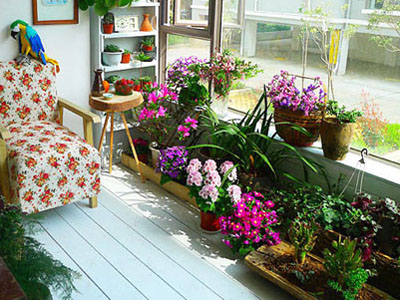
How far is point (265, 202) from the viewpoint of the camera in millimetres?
2973

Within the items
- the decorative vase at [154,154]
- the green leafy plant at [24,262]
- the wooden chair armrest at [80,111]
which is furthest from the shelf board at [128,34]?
the green leafy plant at [24,262]

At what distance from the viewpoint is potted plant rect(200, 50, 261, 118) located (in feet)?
11.9

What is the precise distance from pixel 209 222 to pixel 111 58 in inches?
66.9

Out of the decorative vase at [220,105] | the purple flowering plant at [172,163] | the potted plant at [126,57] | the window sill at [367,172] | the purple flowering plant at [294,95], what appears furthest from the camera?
the potted plant at [126,57]

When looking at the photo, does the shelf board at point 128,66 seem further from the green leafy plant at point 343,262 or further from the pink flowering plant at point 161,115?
the green leafy plant at point 343,262

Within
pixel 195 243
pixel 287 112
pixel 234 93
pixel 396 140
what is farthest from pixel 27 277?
pixel 234 93

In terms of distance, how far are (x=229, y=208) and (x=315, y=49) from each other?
1234 mm

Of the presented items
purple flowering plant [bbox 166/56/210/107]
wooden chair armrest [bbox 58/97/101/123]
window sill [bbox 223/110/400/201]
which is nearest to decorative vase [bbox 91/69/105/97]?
wooden chair armrest [bbox 58/97/101/123]

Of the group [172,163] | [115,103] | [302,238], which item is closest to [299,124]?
[302,238]

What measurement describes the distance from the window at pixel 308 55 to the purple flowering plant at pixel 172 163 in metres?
0.75

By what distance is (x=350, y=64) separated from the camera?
310cm

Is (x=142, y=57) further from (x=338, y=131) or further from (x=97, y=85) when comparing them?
(x=338, y=131)

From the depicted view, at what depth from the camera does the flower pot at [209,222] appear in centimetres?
313

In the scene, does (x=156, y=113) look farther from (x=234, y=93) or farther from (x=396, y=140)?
(x=396, y=140)
